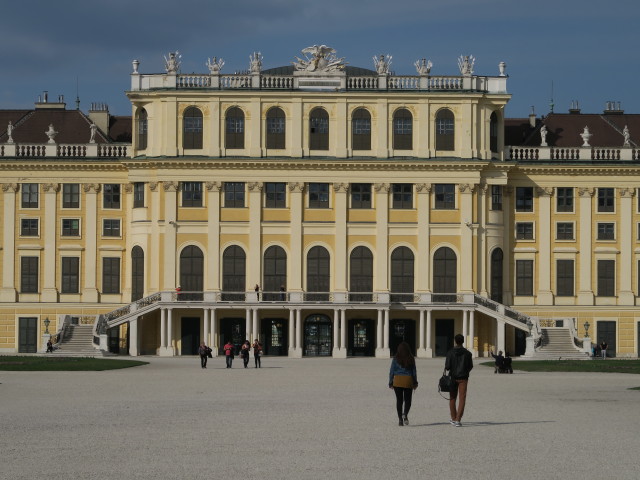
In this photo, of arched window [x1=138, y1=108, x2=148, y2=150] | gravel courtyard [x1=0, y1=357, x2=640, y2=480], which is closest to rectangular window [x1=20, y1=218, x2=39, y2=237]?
arched window [x1=138, y1=108, x2=148, y2=150]

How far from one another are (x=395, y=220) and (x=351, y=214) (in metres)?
2.70

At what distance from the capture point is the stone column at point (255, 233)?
285 ft

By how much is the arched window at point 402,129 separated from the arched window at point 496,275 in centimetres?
855

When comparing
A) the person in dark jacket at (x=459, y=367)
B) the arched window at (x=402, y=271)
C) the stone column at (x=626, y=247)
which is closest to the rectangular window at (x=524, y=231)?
the stone column at (x=626, y=247)

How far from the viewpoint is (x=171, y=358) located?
82000 millimetres

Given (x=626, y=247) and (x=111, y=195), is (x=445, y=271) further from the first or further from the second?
(x=111, y=195)

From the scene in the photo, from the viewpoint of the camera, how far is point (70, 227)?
90312 millimetres

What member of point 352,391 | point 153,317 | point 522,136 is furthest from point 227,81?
point 352,391

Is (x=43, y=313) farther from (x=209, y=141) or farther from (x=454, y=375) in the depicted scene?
(x=454, y=375)

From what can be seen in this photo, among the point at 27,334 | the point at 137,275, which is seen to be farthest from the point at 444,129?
the point at 27,334

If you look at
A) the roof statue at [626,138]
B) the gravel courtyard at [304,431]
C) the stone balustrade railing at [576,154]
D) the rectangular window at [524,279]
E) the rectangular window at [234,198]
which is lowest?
the gravel courtyard at [304,431]

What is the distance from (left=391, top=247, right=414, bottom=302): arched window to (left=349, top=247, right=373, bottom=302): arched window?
1390 mm

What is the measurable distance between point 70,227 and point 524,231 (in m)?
28.3

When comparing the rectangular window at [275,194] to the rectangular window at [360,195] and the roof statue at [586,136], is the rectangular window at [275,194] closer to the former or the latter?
the rectangular window at [360,195]
